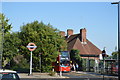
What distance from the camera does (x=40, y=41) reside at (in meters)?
34.5

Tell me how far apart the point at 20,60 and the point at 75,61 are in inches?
494

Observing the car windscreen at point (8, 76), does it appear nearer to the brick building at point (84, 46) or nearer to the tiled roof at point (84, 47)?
the brick building at point (84, 46)

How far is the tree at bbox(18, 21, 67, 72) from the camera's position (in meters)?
34.5

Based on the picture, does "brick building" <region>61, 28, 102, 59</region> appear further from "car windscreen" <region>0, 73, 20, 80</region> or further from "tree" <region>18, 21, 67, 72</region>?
"car windscreen" <region>0, 73, 20, 80</region>

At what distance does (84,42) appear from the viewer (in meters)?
69.4

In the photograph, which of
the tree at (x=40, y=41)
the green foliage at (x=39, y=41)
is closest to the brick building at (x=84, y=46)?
the green foliage at (x=39, y=41)

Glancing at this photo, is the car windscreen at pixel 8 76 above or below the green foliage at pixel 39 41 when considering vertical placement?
below

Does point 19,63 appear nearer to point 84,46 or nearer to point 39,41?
point 39,41

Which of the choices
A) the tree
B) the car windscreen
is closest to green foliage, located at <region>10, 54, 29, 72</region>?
the tree

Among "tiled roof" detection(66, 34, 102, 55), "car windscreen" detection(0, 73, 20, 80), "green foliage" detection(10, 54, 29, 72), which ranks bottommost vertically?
"green foliage" detection(10, 54, 29, 72)

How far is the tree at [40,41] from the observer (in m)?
34.5

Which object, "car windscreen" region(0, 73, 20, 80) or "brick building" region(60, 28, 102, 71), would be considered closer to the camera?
"car windscreen" region(0, 73, 20, 80)

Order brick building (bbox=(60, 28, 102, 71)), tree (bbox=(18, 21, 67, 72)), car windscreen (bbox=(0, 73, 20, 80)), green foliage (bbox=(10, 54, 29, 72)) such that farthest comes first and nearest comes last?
brick building (bbox=(60, 28, 102, 71)) < green foliage (bbox=(10, 54, 29, 72)) < tree (bbox=(18, 21, 67, 72)) < car windscreen (bbox=(0, 73, 20, 80))

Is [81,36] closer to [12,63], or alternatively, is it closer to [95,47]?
[95,47]
